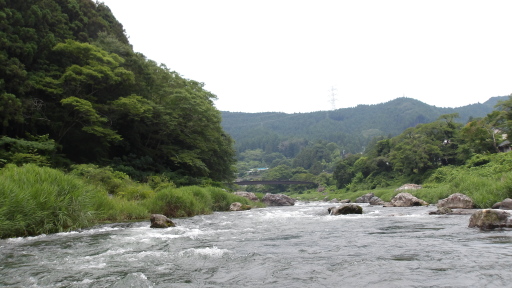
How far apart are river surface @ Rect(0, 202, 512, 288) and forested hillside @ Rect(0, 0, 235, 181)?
11.9m

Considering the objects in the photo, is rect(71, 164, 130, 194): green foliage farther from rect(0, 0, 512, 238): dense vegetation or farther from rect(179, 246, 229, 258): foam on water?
rect(179, 246, 229, 258): foam on water

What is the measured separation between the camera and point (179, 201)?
51.3 feet

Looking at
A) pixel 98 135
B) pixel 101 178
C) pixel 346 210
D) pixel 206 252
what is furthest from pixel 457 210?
pixel 98 135

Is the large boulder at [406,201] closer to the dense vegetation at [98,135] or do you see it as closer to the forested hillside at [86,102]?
the dense vegetation at [98,135]

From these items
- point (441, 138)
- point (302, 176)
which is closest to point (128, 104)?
point (441, 138)

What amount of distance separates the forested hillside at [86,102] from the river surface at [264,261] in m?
11.9

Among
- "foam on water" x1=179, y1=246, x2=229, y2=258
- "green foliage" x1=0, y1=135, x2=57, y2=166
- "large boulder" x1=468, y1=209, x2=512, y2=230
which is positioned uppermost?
"green foliage" x1=0, y1=135, x2=57, y2=166

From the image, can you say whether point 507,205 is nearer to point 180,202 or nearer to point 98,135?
point 180,202

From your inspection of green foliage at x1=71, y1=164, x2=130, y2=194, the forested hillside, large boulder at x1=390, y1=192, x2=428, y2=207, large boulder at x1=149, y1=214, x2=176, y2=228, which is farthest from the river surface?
large boulder at x1=390, y1=192, x2=428, y2=207

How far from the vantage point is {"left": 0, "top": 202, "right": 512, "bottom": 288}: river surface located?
440cm

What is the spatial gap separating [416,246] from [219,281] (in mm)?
4173

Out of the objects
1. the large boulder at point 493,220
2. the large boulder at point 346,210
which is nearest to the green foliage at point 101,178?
the large boulder at point 346,210

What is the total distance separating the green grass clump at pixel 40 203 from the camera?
301 inches

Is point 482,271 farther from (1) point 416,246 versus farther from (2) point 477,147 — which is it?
(2) point 477,147
